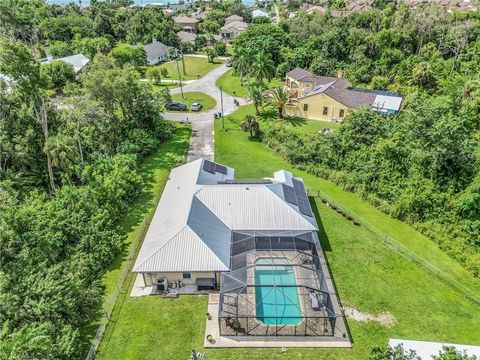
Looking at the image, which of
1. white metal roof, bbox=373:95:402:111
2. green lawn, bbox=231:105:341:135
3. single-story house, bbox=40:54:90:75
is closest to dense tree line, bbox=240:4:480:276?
white metal roof, bbox=373:95:402:111

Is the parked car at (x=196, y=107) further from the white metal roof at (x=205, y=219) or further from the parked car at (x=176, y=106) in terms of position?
the white metal roof at (x=205, y=219)

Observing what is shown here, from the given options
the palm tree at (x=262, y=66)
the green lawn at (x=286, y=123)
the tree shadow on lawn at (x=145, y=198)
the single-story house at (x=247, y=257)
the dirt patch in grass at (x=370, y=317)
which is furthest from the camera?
the palm tree at (x=262, y=66)

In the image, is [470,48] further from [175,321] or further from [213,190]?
[175,321]

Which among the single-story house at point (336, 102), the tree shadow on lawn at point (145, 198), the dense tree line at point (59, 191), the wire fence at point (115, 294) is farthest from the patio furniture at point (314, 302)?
the single-story house at point (336, 102)

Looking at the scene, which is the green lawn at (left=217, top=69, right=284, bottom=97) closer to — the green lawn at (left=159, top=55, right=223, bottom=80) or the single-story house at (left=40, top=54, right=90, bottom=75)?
the green lawn at (left=159, top=55, right=223, bottom=80)

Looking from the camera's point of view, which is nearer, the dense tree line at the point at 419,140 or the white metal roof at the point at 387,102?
the dense tree line at the point at 419,140

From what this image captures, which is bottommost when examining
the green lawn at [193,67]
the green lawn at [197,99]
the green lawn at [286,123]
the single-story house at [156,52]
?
the green lawn at [286,123]
